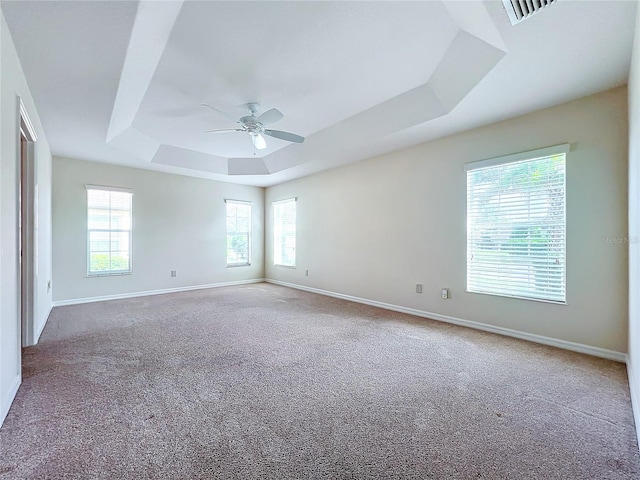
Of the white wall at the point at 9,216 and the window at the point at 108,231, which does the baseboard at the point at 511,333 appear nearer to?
the white wall at the point at 9,216

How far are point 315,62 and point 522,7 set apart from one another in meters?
1.63

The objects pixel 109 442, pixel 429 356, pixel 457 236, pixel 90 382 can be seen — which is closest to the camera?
pixel 109 442

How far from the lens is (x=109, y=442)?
1.68 meters

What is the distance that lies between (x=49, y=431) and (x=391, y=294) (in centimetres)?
413

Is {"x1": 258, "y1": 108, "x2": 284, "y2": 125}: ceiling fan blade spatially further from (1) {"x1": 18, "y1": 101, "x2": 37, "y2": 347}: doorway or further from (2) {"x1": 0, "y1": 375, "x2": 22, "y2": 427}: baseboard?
(2) {"x1": 0, "y1": 375, "x2": 22, "y2": 427}: baseboard

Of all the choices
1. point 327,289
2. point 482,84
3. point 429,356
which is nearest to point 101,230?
point 327,289

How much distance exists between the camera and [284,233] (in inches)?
288

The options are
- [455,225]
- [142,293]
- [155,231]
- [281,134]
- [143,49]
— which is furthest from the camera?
[155,231]

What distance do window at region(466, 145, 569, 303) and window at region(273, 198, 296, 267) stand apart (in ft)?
13.0

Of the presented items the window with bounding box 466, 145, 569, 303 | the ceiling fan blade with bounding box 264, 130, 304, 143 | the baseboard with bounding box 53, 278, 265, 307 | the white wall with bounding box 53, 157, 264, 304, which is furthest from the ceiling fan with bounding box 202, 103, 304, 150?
the baseboard with bounding box 53, 278, 265, 307

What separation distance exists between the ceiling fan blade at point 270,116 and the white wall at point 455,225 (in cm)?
213

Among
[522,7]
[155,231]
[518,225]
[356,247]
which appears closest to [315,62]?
[522,7]

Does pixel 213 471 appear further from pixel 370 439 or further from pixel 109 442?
pixel 370 439

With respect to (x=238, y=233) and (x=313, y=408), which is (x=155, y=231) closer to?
(x=238, y=233)
